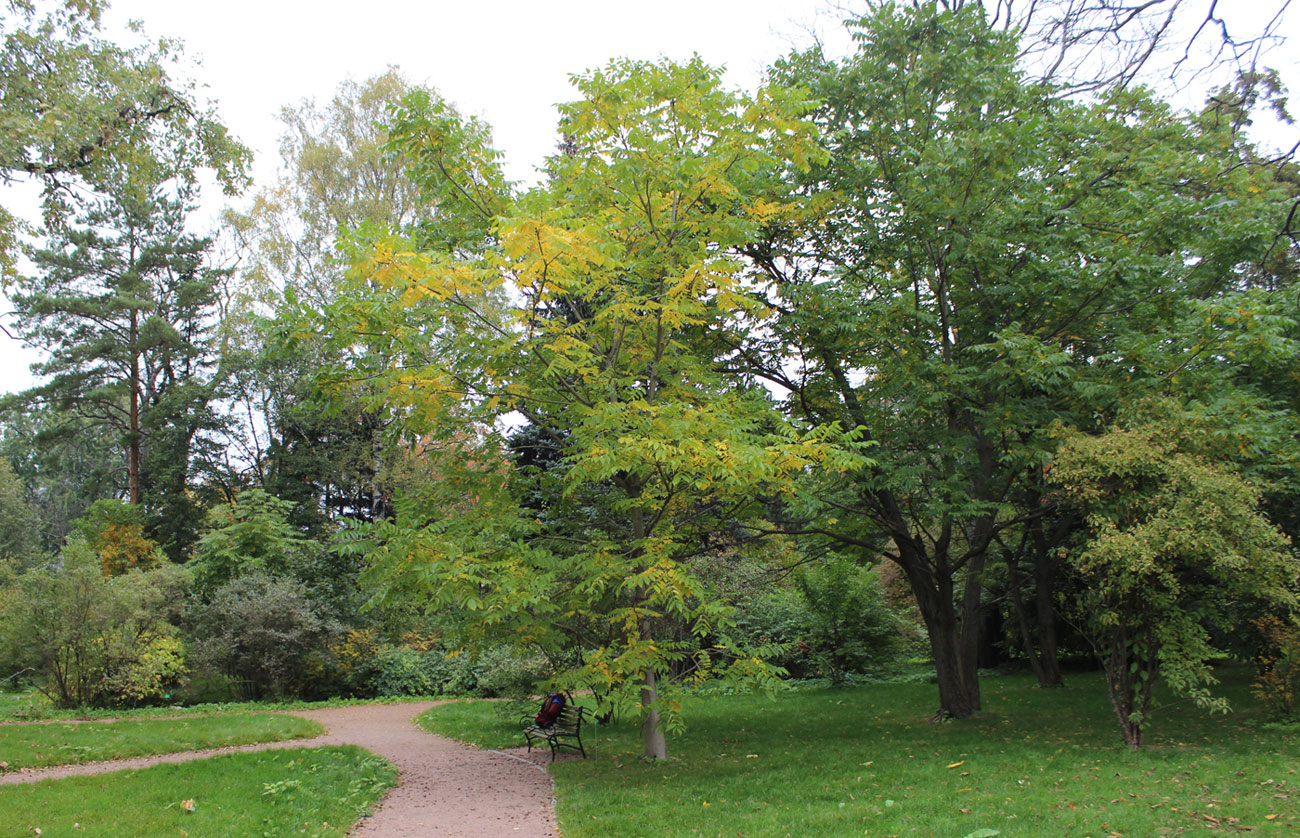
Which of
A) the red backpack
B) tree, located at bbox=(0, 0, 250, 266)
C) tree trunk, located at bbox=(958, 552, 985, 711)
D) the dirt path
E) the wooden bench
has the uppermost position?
tree, located at bbox=(0, 0, 250, 266)

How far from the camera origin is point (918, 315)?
8.44 m

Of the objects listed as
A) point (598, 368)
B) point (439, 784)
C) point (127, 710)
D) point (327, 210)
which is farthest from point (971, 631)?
point (327, 210)

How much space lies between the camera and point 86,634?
12.1 metres

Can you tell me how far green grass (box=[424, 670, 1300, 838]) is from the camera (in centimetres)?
544

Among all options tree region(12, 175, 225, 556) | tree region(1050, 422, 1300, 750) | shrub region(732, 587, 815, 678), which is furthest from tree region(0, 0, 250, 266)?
tree region(12, 175, 225, 556)

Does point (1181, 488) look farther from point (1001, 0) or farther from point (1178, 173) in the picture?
point (1001, 0)

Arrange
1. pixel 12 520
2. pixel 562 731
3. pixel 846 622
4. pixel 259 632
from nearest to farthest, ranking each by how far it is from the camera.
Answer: pixel 562 731 → pixel 259 632 → pixel 846 622 → pixel 12 520

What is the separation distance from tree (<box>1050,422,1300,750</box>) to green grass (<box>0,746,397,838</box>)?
23.3 feet

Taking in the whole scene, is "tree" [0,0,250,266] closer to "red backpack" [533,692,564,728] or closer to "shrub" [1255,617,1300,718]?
"red backpack" [533,692,564,728]

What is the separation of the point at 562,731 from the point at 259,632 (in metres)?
7.43

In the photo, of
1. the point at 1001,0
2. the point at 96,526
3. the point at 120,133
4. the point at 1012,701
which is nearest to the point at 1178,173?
the point at 1001,0

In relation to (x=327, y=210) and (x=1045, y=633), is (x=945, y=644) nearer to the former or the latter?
(x=1045, y=633)

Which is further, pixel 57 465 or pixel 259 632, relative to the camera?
pixel 57 465

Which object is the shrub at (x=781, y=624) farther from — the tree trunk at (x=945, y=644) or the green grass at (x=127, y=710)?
the green grass at (x=127, y=710)
